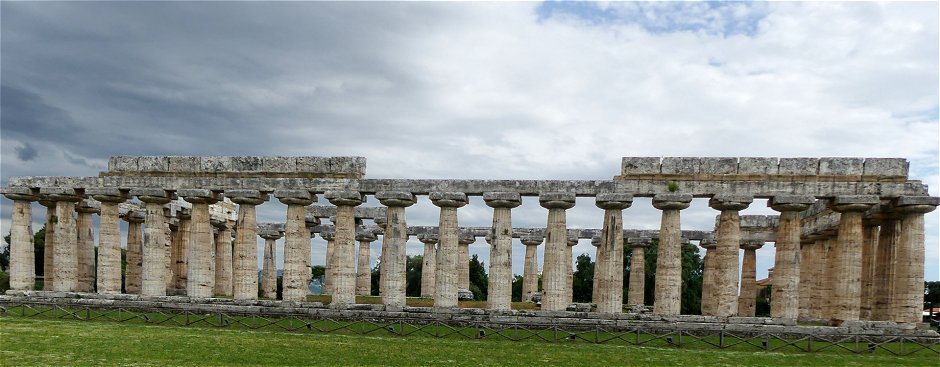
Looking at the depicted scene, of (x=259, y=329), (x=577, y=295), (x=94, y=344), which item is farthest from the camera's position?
(x=577, y=295)

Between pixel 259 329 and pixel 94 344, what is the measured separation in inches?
312

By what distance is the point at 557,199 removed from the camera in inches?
1417

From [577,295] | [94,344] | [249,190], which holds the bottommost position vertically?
[577,295]

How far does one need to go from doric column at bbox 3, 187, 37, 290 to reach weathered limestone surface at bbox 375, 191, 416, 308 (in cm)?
2156

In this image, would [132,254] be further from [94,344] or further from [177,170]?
[94,344]

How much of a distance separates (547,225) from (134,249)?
97.4 ft

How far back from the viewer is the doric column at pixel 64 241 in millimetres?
41281

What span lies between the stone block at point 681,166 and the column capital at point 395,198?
13.0m

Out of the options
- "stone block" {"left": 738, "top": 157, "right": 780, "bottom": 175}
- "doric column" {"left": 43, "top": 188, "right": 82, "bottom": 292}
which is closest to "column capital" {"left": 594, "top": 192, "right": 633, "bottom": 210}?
"stone block" {"left": 738, "top": 157, "right": 780, "bottom": 175}

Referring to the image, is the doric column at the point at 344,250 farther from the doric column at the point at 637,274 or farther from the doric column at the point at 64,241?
the doric column at the point at 637,274

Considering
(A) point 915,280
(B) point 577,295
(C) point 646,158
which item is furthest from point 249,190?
(B) point 577,295

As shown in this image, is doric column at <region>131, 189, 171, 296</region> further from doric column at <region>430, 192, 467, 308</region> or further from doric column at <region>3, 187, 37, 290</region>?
doric column at <region>430, 192, 467, 308</region>

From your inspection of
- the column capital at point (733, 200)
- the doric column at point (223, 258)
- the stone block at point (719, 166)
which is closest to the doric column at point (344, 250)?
the stone block at point (719, 166)

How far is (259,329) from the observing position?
31656 mm
